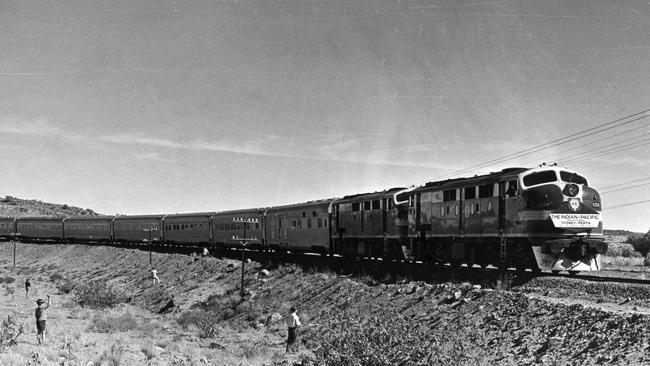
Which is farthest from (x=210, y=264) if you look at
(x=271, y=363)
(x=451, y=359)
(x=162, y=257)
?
(x=451, y=359)

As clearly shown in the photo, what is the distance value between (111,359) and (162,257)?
31.9m

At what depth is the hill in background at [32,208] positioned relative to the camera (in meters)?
141

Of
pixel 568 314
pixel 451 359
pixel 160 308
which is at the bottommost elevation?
pixel 160 308

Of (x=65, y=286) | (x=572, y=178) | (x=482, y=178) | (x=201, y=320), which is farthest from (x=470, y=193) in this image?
(x=65, y=286)

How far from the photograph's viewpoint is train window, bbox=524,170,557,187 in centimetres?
2075

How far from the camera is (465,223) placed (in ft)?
78.4

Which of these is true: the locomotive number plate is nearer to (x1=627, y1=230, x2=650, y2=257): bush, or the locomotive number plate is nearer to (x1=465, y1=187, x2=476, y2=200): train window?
(x1=465, y1=187, x2=476, y2=200): train window

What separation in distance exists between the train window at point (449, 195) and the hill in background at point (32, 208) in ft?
403

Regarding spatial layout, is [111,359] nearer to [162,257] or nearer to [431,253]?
[431,253]

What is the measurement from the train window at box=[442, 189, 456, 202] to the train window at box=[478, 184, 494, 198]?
6.21 ft

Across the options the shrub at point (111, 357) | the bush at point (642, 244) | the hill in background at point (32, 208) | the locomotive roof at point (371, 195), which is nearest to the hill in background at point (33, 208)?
the hill in background at point (32, 208)

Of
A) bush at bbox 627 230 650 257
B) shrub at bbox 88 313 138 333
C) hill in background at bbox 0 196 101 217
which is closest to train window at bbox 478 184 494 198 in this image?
shrub at bbox 88 313 138 333

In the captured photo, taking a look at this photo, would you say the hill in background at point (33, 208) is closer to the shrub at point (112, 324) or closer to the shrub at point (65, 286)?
the shrub at point (65, 286)

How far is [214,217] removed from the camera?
2114 inches
